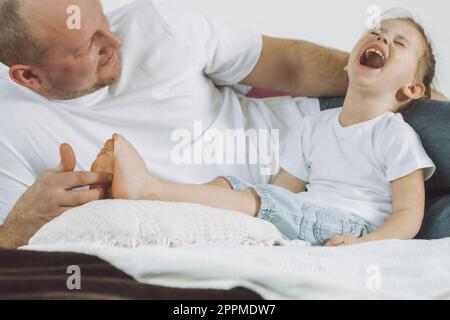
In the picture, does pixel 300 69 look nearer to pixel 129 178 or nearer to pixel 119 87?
pixel 119 87

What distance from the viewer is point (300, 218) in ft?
4.29

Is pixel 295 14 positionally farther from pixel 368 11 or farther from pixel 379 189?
pixel 379 189

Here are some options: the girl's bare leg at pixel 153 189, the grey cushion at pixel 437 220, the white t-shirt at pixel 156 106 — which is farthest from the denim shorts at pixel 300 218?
the white t-shirt at pixel 156 106

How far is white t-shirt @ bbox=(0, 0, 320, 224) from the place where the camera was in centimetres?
143

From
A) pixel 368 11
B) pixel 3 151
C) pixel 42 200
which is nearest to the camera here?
pixel 42 200

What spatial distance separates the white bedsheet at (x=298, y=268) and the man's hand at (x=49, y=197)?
0.26 meters

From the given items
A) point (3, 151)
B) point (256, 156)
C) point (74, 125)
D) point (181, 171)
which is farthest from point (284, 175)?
point (3, 151)

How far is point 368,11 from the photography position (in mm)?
1939

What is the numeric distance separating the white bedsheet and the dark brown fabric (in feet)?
0.05

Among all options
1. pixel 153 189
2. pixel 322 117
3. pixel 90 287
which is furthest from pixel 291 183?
pixel 90 287

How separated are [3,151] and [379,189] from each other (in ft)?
2.59

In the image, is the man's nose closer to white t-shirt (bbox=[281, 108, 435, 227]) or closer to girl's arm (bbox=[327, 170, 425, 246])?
white t-shirt (bbox=[281, 108, 435, 227])

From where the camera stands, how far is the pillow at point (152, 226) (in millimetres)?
1027

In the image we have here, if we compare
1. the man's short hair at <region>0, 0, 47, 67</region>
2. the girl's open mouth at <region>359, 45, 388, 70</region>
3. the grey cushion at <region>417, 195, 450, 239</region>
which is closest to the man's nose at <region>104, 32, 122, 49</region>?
the man's short hair at <region>0, 0, 47, 67</region>
